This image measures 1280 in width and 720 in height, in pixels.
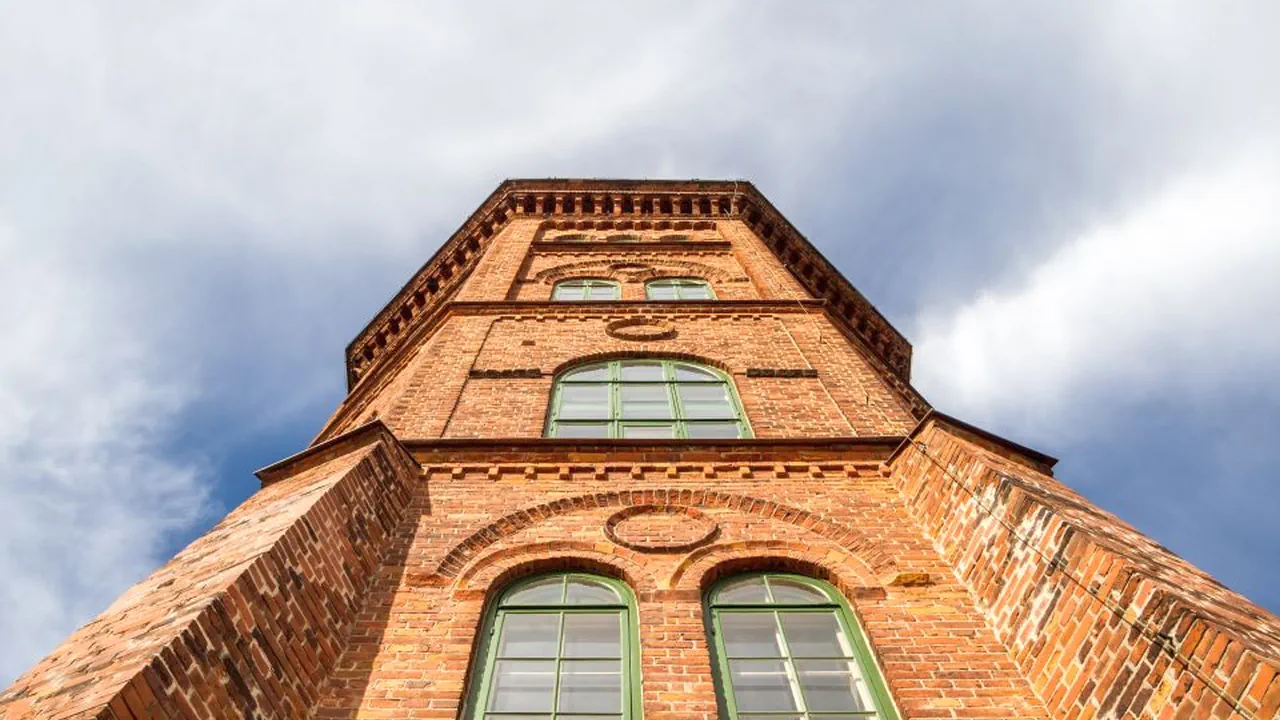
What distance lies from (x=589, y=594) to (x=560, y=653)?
0.66m

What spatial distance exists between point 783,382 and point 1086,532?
4.92 m

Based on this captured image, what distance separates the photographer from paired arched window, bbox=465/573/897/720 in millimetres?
5441

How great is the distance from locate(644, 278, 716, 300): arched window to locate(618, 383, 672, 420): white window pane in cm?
415

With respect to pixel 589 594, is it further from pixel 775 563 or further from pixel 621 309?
pixel 621 309

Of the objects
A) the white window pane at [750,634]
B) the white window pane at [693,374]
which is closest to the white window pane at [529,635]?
the white window pane at [750,634]

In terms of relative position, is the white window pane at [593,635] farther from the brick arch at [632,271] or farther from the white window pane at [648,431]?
the brick arch at [632,271]

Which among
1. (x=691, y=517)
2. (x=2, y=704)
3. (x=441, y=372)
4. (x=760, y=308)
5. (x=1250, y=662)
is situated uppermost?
(x=760, y=308)

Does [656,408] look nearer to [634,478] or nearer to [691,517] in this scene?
[634,478]

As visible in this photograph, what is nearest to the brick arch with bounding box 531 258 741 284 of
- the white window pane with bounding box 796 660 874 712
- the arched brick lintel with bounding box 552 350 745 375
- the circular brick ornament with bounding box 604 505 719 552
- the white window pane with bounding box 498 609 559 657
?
the arched brick lintel with bounding box 552 350 745 375

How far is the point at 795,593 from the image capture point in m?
6.55

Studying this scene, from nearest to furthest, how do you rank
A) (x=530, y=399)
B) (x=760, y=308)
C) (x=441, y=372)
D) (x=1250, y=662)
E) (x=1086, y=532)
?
(x=1250, y=662), (x=1086, y=532), (x=530, y=399), (x=441, y=372), (x=760, y=308)

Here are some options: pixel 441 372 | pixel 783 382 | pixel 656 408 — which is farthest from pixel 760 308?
pixel 441 372

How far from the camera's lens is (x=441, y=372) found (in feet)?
33.9

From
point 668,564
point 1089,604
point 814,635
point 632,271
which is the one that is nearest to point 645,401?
point 668,564
